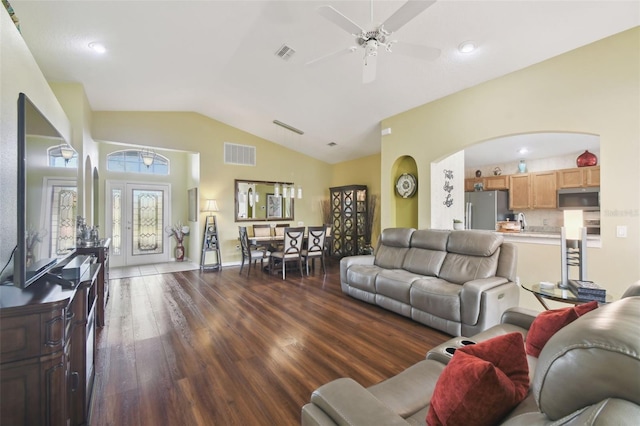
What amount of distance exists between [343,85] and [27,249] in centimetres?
410

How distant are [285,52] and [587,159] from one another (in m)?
5.66

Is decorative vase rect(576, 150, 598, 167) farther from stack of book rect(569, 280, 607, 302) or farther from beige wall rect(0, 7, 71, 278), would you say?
beige wall rect(0, 7, 71, 278)

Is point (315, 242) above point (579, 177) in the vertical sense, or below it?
below

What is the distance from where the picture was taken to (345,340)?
2857mm

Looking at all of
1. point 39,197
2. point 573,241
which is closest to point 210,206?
point 39,197

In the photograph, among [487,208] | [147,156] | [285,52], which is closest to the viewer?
[285,52]

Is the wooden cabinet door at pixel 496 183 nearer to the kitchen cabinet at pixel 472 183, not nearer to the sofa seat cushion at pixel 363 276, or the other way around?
the kitchen cabinet at pixel 472 183

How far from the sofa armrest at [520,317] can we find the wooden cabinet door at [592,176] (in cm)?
475

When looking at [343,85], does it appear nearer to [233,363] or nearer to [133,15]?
[133,15]

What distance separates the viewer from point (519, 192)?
19.9ft

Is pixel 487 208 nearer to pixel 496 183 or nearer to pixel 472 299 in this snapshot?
pixel 496 183

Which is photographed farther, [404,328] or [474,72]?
[474,72]

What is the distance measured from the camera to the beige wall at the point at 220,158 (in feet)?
18.3

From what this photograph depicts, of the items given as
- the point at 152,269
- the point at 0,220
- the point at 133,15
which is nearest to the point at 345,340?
the point at 0,220
